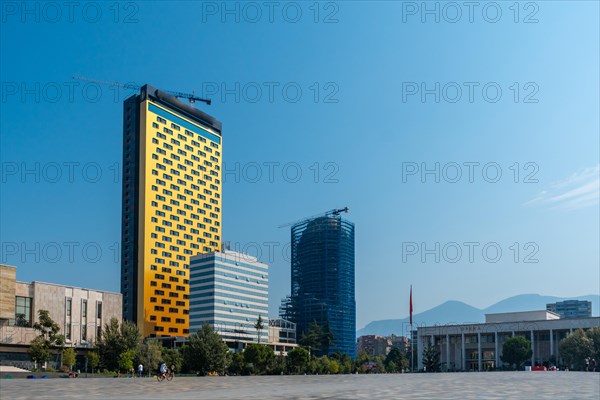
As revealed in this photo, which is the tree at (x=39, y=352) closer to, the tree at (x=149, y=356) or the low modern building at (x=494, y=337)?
the tree at (x=149, y=356)

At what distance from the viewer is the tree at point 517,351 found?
484 feet

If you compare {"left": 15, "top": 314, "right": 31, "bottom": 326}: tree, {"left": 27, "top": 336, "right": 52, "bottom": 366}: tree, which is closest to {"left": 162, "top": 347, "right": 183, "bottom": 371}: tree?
{"left": 27, "top": 336, "right": 52, "bottom": 366}: tree

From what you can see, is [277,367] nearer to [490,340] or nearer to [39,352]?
[39,352]

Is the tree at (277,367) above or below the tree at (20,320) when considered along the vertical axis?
below

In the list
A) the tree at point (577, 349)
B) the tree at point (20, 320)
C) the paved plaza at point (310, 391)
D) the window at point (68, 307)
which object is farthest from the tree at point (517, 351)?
the paved plaza at point (310, 391)

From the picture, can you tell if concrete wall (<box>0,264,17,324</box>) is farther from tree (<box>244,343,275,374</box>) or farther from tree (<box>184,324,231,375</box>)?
tree (<box>244,343,275,374</box>)

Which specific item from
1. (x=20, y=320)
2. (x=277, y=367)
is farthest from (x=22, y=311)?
(x=277, y=367)

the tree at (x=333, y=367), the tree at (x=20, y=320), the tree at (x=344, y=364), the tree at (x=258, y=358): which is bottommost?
the tree at (x=344, y=364)

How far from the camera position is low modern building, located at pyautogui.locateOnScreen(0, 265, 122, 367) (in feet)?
305

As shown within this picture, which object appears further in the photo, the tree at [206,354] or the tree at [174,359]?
the tree at [174,359]

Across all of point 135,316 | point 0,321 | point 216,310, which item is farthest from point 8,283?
point 216,310

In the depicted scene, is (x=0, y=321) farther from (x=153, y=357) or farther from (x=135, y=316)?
(x=135, y=316)

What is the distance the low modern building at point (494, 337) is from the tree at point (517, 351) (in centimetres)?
1301

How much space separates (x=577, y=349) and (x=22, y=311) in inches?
3892
